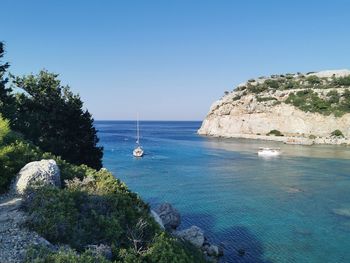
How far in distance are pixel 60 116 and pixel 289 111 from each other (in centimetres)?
9210

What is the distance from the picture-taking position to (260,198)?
1465 inches

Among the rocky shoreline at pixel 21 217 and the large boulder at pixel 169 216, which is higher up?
the rocky shoreline at pixel 21 217

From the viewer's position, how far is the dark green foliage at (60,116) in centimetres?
3349

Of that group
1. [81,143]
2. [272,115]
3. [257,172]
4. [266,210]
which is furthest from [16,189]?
[272,115]

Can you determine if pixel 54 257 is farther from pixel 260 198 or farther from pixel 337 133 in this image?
pixel 337 133

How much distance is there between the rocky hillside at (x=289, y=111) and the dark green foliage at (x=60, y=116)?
7290cm

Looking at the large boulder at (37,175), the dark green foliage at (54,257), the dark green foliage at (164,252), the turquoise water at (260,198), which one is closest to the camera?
the dark green foliage at (54,257)

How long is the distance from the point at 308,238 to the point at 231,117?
103973 mm

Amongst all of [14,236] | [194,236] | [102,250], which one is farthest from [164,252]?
[194,236]

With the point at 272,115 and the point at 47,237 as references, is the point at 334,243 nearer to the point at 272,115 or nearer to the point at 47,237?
the point at 47,237

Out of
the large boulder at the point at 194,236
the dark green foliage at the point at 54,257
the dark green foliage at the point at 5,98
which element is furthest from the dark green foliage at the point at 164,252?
the dark green foliage at the point at 5,98

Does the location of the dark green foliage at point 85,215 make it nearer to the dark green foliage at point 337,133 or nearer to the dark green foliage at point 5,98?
the dark green foliage at point 5,98

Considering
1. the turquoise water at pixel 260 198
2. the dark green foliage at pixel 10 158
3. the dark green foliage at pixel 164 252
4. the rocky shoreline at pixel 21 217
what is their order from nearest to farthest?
the rocky shoreline at pixel 21 217 → the dark green foliage at pixel 164 252 → the dark green foliage at pixel 10 158 → the turquoise water at pixel 260 198

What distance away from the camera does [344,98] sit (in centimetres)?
11056
